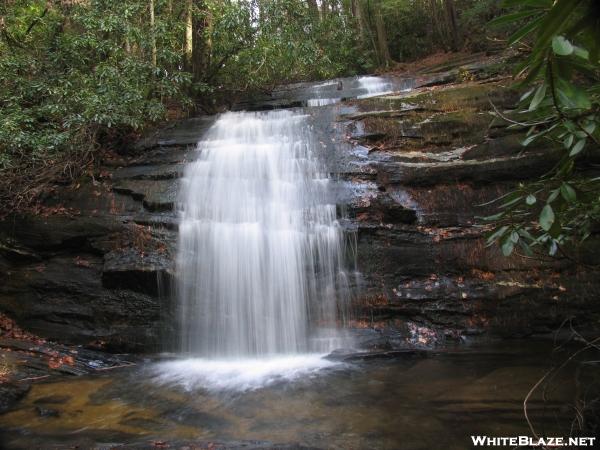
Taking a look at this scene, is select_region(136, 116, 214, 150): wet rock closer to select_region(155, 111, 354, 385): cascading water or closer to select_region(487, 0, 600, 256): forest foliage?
select_region(155, 111, 354, 385): cascading water

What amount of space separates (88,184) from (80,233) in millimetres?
1217

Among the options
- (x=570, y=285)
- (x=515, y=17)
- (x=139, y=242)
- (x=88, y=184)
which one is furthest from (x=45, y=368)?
(x=570, y=285)

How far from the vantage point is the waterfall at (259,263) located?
6465mm

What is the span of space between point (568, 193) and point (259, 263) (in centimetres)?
533

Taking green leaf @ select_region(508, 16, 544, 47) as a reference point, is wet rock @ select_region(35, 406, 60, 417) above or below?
below

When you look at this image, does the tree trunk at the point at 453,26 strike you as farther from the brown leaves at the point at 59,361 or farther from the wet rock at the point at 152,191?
the brown leaves at the point at 59,361

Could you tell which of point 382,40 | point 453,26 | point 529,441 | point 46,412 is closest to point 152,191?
point 46,412

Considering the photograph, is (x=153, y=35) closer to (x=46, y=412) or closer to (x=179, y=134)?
(x=179, y=134)

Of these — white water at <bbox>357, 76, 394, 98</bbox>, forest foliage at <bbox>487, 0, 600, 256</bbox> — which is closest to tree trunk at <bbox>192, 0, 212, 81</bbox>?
white water at <bbox>357, 76, 394, 98</bbox>

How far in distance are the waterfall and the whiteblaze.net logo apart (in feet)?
9.75

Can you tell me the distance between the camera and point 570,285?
6043 mm

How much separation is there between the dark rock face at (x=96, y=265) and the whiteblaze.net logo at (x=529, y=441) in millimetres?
4789

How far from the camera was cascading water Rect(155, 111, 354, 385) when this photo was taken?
643 centimetres

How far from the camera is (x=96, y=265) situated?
7.08 m
